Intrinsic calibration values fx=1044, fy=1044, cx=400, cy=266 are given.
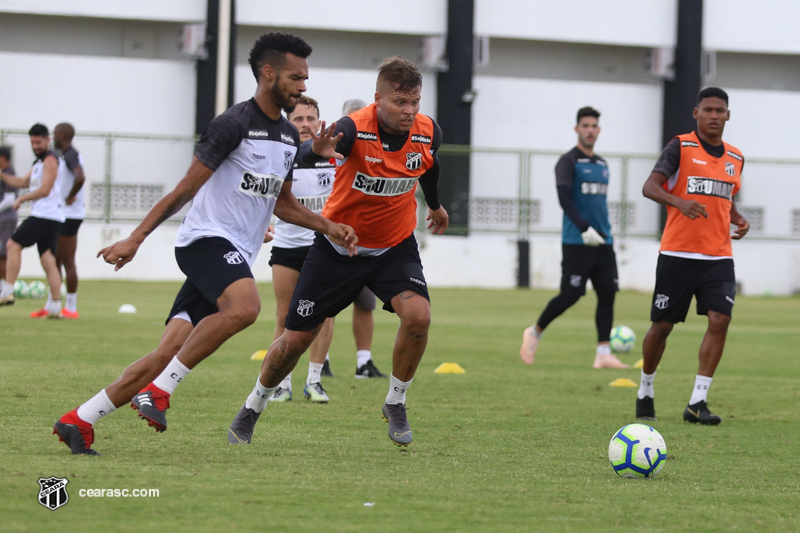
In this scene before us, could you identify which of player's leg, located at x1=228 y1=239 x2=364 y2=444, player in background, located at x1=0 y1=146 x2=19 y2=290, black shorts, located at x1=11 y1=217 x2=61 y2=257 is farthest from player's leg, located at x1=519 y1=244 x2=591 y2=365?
player in background, located at x1=0 y1=146 x2=19 y2=290

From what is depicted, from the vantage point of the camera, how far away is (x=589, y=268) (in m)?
11.1

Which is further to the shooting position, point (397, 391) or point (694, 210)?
point (694, 210)

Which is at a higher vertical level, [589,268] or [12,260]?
[589,268]

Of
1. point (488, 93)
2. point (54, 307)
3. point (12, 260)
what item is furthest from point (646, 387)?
point (488, 93)

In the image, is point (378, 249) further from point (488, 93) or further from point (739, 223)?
point (488, 93)

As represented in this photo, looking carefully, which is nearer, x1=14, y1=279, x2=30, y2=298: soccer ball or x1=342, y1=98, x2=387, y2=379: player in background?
x1=342, y1=98, x2=387, y2=379: player in background

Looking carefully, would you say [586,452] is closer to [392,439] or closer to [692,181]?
[392,439]

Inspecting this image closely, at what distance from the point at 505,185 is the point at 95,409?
80.3 feet

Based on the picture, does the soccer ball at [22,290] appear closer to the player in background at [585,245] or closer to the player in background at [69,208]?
the player in background at [69,208]

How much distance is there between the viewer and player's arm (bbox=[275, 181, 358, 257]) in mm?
5574

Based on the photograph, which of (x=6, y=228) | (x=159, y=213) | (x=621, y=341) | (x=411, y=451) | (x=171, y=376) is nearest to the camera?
(x=159, y=213)

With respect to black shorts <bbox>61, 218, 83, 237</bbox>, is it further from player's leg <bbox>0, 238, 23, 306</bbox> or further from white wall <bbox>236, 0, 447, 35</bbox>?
white wall <bbox>236, 0, 447, 35</bbox>

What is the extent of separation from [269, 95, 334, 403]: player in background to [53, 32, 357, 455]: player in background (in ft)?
7.44

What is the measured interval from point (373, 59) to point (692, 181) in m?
22.8
